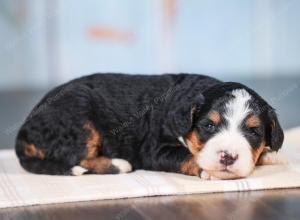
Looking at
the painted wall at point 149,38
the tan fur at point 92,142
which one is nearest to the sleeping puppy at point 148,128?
the tan fur at point 92,142

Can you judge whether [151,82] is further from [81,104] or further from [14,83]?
[14,83]

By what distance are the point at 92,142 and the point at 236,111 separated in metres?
0.90

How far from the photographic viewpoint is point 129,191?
3.59 meters

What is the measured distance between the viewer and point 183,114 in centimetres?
389

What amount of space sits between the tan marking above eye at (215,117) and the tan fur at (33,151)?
41.1 inches

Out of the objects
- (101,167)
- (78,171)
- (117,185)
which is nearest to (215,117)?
(117,185)

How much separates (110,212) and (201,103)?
0.91 m

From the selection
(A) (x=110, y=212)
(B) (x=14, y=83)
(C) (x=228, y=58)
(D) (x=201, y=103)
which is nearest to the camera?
(A) (x=110, y=212)

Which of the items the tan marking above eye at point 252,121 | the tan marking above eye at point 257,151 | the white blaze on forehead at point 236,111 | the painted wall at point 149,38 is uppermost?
the white blaze on forehead at point 236,111

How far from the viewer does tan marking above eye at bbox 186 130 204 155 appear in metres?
3.78

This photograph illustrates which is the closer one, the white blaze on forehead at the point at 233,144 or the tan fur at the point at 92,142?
the white blaze on forehead at the point at 233,144

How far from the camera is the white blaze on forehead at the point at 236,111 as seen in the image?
371 cm

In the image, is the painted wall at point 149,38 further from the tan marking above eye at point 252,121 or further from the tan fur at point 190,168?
the tan marking above eye at point 252,121

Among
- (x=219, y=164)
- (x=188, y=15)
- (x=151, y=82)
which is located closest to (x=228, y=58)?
(x=188, y=15)
